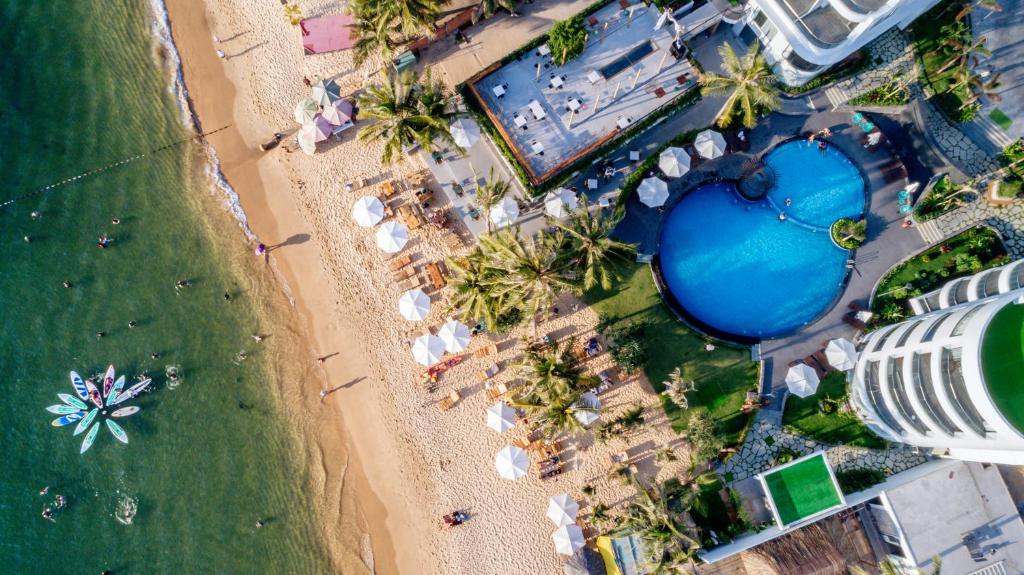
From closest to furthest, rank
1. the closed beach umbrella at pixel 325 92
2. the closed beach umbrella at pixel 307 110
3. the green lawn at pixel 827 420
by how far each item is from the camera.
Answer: the green lawn at pixel 827 420 → the closed beach umbrella at pixel 325 92 → the closed beach umbrella at pixel 307 110

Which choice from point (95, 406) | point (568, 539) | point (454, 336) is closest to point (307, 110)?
point (454, 336)

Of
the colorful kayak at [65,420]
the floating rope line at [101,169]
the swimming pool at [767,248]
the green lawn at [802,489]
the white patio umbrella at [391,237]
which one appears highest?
the floating rope line at [101,169]

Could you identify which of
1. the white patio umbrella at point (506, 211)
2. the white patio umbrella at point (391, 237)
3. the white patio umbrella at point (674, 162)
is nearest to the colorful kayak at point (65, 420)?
the white patio umbrella at point (391, 237)

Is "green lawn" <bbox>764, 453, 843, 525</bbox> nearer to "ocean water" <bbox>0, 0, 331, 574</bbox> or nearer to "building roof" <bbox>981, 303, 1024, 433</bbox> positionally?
"building roof" <bbox>981, 303, 1024, 433</bbox>

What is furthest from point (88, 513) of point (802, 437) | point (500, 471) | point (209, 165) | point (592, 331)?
point (802, 437)

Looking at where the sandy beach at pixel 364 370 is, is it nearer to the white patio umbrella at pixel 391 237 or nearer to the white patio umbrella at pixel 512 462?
the white patio umbrella at pixel 391 237

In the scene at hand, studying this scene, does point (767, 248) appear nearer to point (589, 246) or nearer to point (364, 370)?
point (589, 246)
